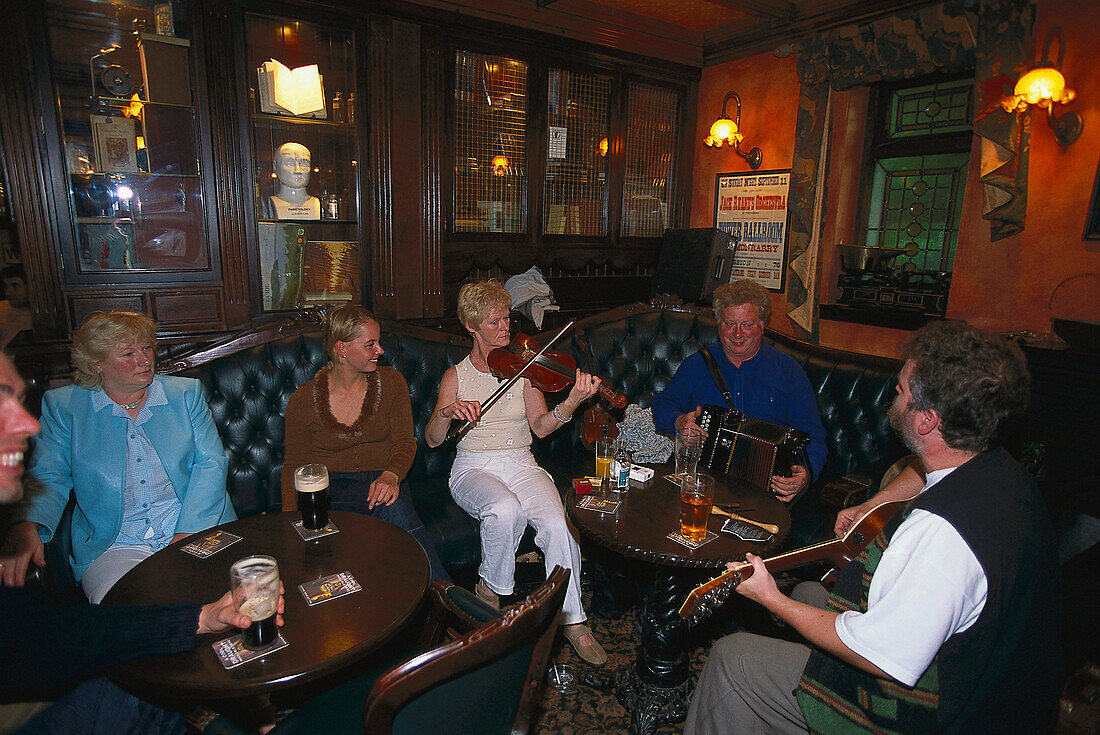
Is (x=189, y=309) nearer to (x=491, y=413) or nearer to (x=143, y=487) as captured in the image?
(x=143, y=487)

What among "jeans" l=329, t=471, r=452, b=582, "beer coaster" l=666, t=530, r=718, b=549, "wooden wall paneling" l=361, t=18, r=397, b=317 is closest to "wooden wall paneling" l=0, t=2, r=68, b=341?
"wooden wall paneling" l=361, t=18, r=397, b=317

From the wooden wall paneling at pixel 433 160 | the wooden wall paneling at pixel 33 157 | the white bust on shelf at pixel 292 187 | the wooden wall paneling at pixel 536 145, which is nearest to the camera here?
the wooden wall paneling at pixel 33 157

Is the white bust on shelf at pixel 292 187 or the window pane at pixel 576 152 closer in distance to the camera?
the white bust on shelf at pixel 292 187

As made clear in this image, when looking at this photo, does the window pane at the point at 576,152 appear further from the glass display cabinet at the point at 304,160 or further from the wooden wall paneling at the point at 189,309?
the wooden wall paneling at the point at 189,309

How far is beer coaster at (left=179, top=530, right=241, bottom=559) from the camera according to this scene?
5.58ft

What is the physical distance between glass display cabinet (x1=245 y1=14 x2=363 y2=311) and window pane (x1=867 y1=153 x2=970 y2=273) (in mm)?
4241

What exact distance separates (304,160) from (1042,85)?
15.2ft

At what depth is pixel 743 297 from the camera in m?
2.84

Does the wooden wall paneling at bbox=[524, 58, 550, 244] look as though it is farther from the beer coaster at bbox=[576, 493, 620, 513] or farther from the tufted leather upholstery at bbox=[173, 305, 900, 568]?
the beer coaster at bbox=[576, 493, 620, 513]

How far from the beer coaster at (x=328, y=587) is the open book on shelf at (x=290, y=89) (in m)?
3.42

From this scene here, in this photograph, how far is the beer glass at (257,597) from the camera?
129 centimetres

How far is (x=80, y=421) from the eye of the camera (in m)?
2.05

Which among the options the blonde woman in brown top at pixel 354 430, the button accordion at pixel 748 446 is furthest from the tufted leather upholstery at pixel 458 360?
the button accordion at pixel 748 446

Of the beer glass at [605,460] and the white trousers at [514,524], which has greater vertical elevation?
the beer glass at [605,460]
